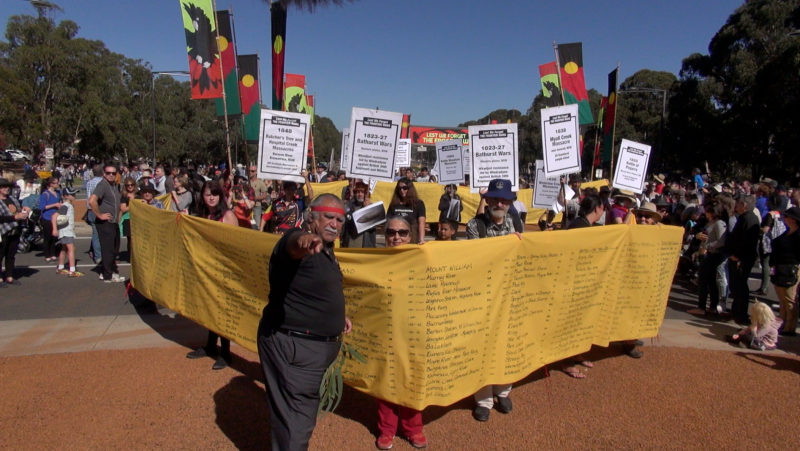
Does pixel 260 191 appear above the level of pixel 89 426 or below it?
above

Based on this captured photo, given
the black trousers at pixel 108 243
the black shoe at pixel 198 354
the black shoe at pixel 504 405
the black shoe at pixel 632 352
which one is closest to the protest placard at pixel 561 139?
the black shoe at pixel 632 352

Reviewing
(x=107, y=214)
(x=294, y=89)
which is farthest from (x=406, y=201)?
(x=294, y=89)

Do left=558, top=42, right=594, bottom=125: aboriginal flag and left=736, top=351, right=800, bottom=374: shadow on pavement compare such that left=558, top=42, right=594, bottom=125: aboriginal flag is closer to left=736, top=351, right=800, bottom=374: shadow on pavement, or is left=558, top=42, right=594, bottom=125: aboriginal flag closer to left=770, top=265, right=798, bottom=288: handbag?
left=770, top=265, right=798, bottom=288: handbag

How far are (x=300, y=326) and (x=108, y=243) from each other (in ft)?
21.0

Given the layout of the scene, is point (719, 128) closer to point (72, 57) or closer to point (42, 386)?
point (42, 386)

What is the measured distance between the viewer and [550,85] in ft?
37.8

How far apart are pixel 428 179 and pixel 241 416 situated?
14.9 metres

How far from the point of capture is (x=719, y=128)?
107ft

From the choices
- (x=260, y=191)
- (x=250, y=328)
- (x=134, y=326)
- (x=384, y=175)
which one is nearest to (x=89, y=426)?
(x=250, y=328)

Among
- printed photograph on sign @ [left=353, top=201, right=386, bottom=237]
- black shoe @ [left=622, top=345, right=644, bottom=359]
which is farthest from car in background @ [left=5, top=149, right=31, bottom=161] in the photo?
black shoe @ [left=622, top=345, right=644, bottom=359]

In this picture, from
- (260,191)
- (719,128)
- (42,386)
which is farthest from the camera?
(719,128)

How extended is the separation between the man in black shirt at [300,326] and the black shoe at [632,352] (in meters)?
3.58

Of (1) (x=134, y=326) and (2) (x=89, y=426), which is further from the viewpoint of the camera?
(1) (x=134, y=326)

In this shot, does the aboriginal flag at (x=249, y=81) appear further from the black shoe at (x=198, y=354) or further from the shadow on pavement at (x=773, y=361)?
Answer: the shadow on pavement at (x=773, y=361)
